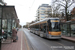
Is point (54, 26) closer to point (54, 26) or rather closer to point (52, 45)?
point (54, 26)

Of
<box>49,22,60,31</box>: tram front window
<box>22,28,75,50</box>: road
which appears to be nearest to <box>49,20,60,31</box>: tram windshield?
<box>49,22,60,31</box>: tram front window

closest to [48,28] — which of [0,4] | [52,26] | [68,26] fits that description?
[52,26]

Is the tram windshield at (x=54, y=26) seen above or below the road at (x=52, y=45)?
above

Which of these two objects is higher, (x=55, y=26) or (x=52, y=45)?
(x=55, y=26)

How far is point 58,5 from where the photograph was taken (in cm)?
2256

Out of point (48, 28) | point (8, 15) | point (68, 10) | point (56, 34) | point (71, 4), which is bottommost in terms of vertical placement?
point (56, 34)

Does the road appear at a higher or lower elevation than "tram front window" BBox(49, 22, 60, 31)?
lower

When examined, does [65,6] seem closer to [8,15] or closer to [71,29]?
[71,29]

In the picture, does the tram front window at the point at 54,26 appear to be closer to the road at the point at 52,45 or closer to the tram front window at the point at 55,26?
the tram front window at the point at 55,26

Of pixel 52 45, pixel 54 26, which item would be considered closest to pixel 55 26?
pixel 54 26

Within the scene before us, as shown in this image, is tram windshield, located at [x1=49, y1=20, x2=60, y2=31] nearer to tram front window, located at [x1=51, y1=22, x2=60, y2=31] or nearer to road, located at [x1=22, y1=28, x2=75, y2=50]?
tram front window, located at [x1=51, y1=22, x2=60, y2=31]

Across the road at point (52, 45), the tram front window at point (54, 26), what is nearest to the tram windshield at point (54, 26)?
the tram front window at point (54, 26)

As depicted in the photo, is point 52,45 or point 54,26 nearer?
point 52,45

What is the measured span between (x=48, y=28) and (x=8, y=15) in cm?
592
